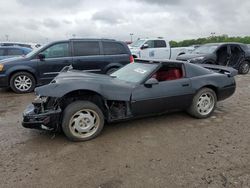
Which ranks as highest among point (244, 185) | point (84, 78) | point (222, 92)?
point (84, 78)

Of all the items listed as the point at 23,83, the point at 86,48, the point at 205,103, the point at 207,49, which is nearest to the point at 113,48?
the point at 86,48

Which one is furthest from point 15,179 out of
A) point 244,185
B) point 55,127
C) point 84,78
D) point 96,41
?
point 96,41

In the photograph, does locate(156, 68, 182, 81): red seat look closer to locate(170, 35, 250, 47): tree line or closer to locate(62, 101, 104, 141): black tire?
locate(62, 101, 104, 141): black tire

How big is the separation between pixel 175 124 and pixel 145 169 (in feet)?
5.89

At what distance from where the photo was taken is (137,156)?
3334mm

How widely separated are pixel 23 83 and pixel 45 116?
461cm

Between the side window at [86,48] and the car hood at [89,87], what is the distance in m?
4.08

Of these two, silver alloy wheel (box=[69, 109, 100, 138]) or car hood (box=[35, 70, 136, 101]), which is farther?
silver alloy wheel (box=[69, 109, 100, 138])

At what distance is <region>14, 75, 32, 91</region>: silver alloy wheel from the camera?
7551mm

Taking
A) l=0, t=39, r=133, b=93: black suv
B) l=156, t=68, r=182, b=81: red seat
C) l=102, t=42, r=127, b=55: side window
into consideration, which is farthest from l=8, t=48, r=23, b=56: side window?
l=156, t=68, r=182, b=81: red seat

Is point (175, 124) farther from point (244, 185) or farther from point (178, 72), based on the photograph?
point (244, 185)

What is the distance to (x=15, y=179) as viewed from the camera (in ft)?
9.18

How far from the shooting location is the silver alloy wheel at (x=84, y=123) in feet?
12.3

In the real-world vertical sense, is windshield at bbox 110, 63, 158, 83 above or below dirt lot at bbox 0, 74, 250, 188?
above
